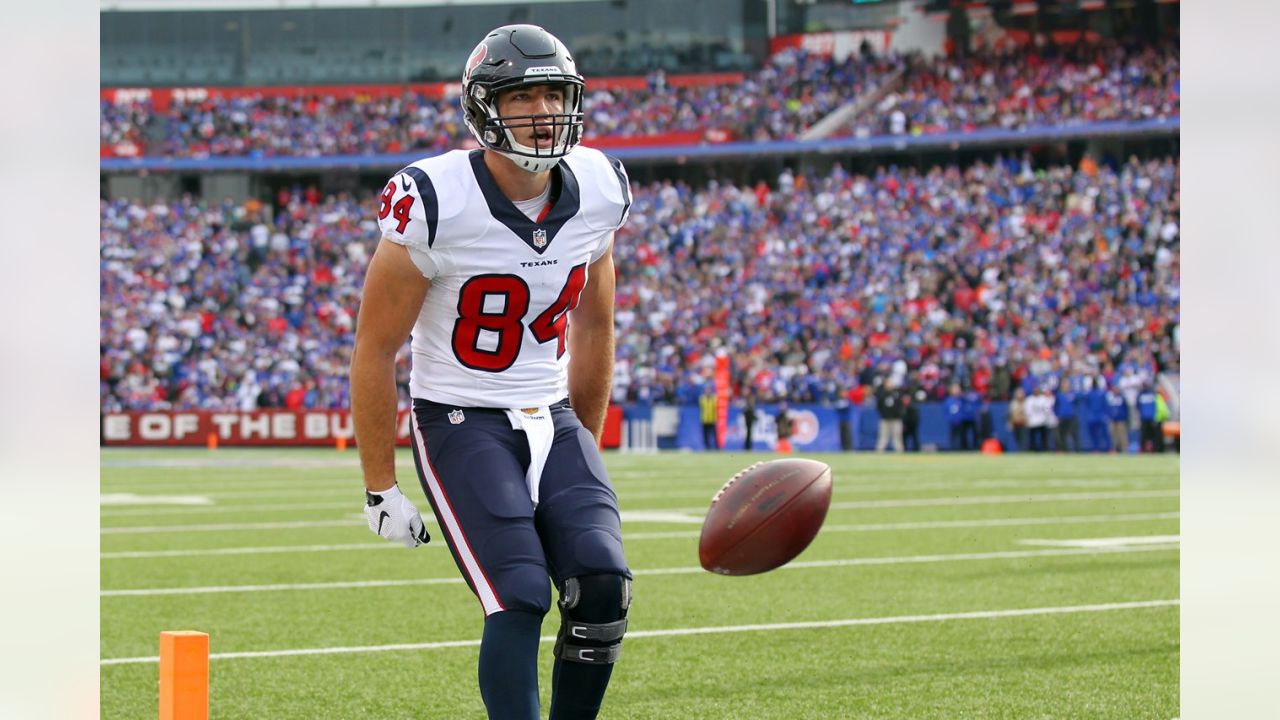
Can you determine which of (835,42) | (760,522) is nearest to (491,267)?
(760,522)

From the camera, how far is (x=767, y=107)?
32562mm

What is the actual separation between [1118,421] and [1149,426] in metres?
0.42

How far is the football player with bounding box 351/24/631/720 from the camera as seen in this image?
3475mm

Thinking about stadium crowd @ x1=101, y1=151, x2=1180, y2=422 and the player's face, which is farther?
stadium crowd @ x1=101, y1=151, x2=1180, y2=422

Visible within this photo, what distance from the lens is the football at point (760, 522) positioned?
424 centimetres

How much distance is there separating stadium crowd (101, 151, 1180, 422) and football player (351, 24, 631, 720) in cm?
1884

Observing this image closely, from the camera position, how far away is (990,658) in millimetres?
5383

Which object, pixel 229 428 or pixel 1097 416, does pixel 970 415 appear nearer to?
pixel 1097 416

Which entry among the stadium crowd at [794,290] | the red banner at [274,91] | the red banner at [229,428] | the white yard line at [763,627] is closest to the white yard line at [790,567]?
the white yard line at [763,627]

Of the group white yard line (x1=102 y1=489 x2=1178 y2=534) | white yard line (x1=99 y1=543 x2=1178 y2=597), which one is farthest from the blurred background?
white yard line (x1=99 y1=543 x2=1178 y2=597)

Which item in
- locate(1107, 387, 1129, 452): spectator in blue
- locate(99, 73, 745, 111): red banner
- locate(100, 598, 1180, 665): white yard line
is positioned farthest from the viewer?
locate(99, 73, 745, 111): red banner

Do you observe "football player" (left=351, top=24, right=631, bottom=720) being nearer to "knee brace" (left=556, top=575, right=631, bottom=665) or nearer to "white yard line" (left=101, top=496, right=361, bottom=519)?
"knee brace" (left=556, top=575, right=631, bottom=665)
